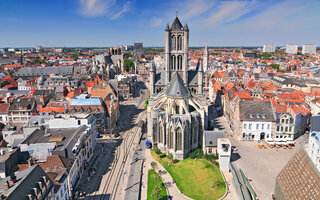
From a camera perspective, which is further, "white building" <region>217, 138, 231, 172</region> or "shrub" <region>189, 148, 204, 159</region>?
"shrub" <region>189, 148, 204, 159</region>

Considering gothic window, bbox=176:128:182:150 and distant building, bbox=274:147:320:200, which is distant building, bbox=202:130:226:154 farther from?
distant building, bbox=274:147:320:200

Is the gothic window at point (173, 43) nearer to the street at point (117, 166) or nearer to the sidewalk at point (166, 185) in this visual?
the street at point (117, 166)

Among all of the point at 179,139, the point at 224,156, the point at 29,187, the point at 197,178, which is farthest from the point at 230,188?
the point at 29,187

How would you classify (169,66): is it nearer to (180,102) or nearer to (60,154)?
(180,102)

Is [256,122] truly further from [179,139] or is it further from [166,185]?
[166,185]

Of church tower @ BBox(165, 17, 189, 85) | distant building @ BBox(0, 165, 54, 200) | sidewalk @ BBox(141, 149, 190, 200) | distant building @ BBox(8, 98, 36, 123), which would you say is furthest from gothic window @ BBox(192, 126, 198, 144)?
distant building @ BBox(8, 98, 36, 123)

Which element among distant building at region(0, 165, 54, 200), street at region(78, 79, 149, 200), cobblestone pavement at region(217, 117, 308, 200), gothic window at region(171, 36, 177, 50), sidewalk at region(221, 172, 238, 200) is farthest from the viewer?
gothic window at region(171, 36, 177, 50)

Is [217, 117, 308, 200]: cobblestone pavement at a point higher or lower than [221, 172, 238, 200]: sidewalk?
higher

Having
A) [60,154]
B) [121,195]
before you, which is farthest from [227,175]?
[60,154]
